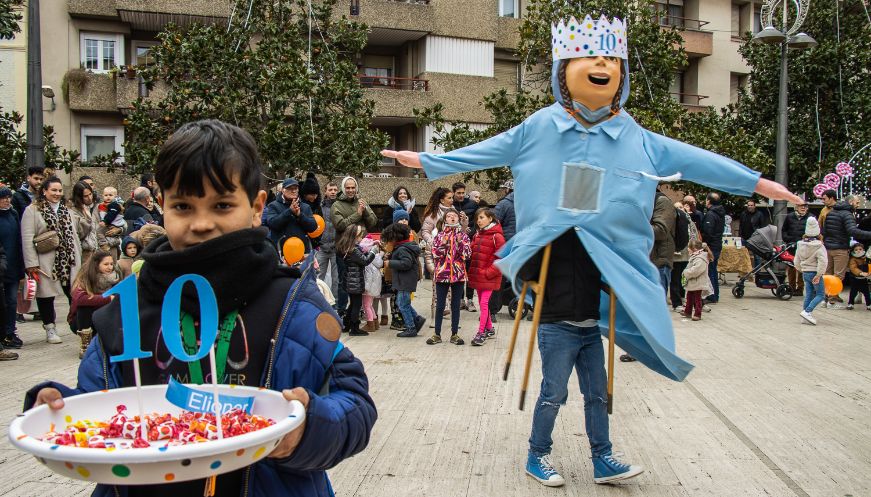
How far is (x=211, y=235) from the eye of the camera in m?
1.90

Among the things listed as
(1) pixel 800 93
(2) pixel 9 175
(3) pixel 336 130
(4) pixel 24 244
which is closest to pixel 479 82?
(1) pixel 800 93

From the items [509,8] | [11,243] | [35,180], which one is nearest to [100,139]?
[509,8]

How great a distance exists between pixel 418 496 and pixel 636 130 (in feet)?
7.51

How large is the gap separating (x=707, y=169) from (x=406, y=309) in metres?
6.48

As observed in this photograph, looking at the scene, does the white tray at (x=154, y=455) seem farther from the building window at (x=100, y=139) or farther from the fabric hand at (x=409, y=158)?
the building window at (x=100, y=139)

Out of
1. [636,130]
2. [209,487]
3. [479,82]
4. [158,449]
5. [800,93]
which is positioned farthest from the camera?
[479,82]

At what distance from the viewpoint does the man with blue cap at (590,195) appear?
13.4 feet

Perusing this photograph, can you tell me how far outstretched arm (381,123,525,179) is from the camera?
4281mm

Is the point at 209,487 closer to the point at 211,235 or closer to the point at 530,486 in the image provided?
the point at 211,235

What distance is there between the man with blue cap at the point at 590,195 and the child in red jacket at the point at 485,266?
5.15m

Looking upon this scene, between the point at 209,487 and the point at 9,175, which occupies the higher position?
the point at 9,175

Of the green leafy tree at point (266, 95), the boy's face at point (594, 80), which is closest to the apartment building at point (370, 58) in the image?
the green leafy tree at point (266, 95)

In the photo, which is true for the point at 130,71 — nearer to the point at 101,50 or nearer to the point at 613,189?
the point at 101,50

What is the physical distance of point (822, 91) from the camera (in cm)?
2102
